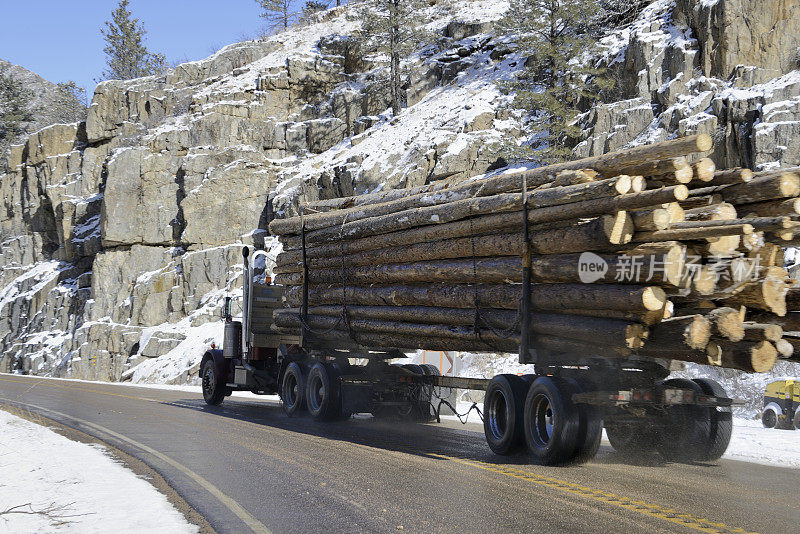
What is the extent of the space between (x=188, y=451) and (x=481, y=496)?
181 inches

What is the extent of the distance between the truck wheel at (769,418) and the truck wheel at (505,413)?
8931 mm

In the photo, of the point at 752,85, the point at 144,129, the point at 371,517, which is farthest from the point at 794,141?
the point at 144,129

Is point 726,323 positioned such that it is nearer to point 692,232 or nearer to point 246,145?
point 692,232

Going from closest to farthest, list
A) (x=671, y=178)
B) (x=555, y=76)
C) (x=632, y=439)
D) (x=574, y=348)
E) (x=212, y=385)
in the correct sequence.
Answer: (x=671, y=178) < (x=574, y=348) < (x=632, y=439) < (x=212, y=385) < (x=555, y=76)

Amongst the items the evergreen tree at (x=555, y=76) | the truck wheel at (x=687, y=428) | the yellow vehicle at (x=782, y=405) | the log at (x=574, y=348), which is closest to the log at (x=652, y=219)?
the log at (x=574, y=348)

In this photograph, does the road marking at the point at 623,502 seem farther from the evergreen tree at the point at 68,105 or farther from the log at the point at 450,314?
the evergreen tree at the point at 68,105

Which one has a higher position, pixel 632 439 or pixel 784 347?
pixel 784 347

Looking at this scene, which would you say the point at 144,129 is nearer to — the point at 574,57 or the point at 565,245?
the point at 574,57

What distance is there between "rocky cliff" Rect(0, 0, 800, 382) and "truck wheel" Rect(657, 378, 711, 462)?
1620 centimetres

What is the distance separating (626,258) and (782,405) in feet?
32.7

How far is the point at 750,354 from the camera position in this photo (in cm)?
799

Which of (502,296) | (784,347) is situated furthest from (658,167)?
(502,296)

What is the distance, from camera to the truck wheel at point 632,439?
9.94 metres

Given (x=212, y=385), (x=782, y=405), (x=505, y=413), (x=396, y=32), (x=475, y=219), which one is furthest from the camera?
(x=396, y=32)
